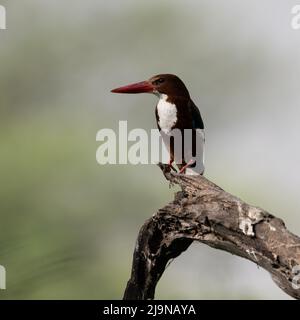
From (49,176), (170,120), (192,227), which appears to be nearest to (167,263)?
(192,227)

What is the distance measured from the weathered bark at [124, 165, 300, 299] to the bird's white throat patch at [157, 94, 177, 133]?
87cm

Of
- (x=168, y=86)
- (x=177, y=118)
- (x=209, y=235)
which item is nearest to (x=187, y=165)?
(x=177, y=118)

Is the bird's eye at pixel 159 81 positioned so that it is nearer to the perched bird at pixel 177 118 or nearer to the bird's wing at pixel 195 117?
the perched bird at pixel 177 118

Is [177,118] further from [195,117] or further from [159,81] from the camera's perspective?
[159,81]

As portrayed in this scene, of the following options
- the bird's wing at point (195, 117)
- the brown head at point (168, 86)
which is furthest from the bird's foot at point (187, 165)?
the brown head at point (168, 86)

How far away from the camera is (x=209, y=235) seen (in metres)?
2.30

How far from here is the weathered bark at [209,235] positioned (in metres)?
1.94

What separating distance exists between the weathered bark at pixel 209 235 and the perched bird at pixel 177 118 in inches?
34.6

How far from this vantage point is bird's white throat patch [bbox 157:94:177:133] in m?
3.74

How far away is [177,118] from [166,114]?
0.27ft

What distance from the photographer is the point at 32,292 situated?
2.46 ft

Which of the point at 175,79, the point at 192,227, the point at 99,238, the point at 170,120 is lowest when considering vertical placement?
the point at 99,238
